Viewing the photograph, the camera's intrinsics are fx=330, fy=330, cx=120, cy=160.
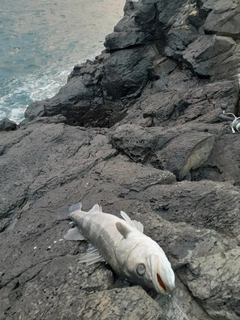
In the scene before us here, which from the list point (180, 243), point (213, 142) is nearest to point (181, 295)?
point (180, 243)

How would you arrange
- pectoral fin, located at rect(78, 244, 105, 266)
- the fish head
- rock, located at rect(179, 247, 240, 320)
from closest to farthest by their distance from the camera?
1. the fish head
2. rock, located at rect(179, 247, 240, 320)
3. pectoral fin, located at rect(78, 244, 105, 266)

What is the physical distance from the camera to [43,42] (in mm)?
22859

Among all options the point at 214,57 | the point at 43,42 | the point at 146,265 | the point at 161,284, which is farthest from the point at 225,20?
the point at 43,42

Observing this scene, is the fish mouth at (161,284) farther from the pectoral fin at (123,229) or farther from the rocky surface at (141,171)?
the pectoral fin at (123,229)

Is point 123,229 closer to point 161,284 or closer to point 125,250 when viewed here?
point 125,250

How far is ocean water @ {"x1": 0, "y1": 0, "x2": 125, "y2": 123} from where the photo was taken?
57.9 ft

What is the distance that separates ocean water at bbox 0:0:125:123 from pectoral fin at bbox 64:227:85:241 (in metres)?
11.6

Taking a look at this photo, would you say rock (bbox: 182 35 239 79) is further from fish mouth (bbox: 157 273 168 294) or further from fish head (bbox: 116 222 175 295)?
fish mouth (bbox: 157 273 168 294)

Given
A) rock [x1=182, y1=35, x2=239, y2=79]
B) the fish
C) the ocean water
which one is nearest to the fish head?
the fish

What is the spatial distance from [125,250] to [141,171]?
2319mm

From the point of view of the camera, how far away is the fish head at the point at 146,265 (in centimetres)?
319

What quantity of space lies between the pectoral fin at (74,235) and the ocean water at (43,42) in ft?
38.0

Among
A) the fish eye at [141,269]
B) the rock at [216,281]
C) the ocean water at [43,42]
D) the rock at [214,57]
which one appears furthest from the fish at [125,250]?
the ocean water at [43,42]

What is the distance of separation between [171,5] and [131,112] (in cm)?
368
